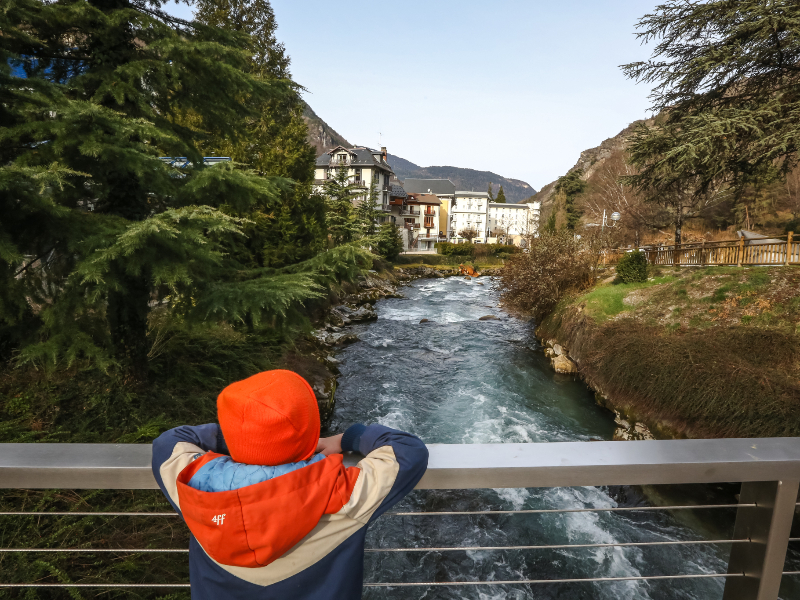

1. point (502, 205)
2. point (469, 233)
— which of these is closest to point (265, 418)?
point (469, 233)

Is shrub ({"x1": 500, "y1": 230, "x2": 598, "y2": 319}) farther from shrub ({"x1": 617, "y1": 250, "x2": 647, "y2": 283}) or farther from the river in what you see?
shrub ({"x1": 617, "y1": 250, "x2": 647, "y2": 283})

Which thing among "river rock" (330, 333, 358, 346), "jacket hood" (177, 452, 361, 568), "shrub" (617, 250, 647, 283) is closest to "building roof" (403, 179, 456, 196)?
"shrub" (617, 250, 647, 283)

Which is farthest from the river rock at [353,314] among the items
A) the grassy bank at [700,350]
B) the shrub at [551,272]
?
the grassy bank at [700,350]

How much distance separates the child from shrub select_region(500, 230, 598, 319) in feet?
54.5

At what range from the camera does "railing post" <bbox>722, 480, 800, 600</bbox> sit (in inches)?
56.7

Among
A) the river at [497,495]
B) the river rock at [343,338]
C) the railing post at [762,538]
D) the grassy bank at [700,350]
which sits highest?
the railing post at [762,538]

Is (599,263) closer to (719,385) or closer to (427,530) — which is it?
(719,385)

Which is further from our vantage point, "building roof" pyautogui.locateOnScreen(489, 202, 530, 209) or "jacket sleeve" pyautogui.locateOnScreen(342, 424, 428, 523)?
"building roof" pyautogui.locateOnScreen(489, 202, 530, 209)

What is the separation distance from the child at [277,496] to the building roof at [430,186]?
76194 millimetres

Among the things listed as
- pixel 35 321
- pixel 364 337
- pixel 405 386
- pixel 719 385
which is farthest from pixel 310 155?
pixel 719 385

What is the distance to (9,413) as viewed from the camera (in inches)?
205

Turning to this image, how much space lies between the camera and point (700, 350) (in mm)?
9227

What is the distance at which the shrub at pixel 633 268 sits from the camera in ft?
50.3

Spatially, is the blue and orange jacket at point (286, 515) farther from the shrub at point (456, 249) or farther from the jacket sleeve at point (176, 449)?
the shrub at point (456, 249)
